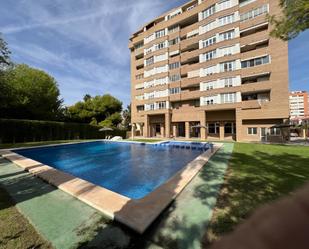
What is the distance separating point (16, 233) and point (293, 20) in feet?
44.3

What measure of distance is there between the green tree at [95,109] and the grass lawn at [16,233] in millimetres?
42683

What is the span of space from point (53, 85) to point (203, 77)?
33472mm

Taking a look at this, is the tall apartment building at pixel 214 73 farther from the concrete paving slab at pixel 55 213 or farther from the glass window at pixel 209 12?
the concrete paving slab at pixel 55 213

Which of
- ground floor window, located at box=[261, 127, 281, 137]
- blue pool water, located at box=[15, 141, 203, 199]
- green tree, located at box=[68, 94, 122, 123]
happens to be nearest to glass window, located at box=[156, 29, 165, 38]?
→ green tree, located at box=[68, 94, 122, 123]

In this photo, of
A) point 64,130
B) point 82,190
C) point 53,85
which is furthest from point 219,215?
point 53,85

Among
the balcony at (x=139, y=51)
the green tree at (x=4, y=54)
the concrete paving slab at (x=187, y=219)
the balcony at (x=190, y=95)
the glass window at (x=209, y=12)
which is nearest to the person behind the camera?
the concrete paving slab at (x=187, y=219)

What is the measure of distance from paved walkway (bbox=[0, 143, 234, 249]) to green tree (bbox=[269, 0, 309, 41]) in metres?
8.87

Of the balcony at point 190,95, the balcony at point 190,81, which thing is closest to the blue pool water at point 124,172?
the balcony at point 190,95

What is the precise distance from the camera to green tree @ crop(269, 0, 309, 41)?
8.10 metres

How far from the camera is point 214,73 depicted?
2902cm

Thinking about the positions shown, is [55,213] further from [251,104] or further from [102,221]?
[251,104]

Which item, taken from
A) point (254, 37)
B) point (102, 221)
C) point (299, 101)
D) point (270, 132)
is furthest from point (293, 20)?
point (299, 101)

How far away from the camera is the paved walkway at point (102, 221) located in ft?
11.9

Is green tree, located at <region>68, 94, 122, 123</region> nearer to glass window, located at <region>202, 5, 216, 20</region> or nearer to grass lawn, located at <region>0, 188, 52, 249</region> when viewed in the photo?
glass window, located at <region>202, 5, 216, 20</region>
